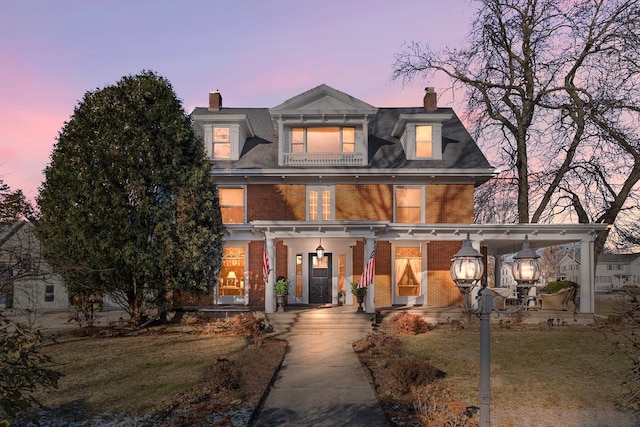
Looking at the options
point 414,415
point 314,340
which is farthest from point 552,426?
point 314,340

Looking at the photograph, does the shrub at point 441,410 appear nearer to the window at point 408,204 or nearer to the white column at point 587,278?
the window at point 408,204

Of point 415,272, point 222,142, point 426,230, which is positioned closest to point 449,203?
point 426,230

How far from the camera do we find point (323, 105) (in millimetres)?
21688

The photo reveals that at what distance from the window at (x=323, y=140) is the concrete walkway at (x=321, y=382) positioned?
8247 millimetres

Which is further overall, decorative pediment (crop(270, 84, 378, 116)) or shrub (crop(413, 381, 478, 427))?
decorative pediment (crop(270, 84, 378, 116))

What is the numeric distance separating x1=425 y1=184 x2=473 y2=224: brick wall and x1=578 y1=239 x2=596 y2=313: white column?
15.6 feet

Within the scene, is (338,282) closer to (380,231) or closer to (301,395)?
(380,231)

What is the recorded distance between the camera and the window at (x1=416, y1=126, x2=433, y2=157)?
2245cm

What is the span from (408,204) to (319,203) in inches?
159

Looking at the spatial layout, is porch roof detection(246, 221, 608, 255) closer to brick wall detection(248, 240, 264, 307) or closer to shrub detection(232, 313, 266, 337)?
brick wall detection(248, 240, 264, 307)

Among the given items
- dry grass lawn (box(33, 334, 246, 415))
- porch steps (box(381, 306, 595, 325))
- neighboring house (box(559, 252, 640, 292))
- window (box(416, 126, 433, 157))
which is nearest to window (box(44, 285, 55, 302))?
dry grass lawn (box(33, 334, 246, 415))

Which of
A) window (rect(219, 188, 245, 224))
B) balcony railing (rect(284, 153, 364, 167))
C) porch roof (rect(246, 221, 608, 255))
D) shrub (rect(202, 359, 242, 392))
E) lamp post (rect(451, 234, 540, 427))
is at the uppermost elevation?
balcony railing (rect(284, 153, 364, 167))

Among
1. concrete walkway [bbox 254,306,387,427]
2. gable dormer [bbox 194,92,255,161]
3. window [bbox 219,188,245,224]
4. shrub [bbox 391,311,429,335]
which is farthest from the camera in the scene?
gable dormer [bbox 194,92,255,161]

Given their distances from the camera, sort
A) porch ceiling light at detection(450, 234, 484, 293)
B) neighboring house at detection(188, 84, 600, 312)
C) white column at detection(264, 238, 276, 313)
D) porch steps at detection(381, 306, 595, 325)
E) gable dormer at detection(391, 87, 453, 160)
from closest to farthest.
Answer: porch ceiling light at detection(450, 234, 484, 293), white column at detection(264, 238, 276, 313), porch steps at detection(381, 306, 595, 325), neighboring house at detection(188, 84, 600, 312), gable dormer at detection(391, 87, 453, 160)
